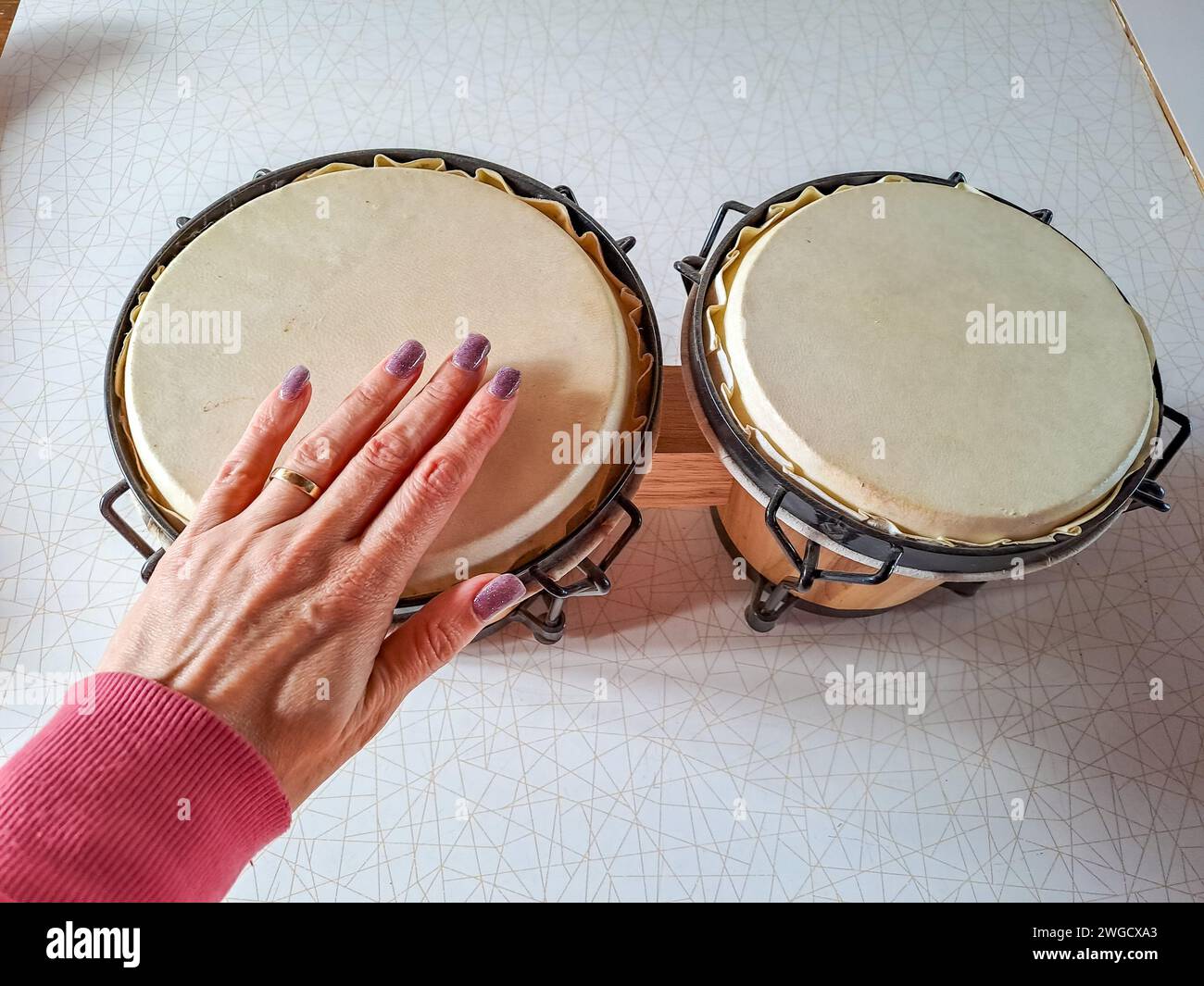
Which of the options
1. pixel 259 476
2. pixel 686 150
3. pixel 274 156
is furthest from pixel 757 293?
pixel 274 156

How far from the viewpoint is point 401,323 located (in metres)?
0.88

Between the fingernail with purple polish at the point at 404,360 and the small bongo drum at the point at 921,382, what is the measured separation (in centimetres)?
33

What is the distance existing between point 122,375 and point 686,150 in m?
1.18

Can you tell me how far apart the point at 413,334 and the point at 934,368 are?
0.56 m

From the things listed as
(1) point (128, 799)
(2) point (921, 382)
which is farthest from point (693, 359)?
(1) point (128, 799)

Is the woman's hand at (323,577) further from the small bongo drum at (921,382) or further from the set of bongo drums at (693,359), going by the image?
the small bongo drum at (921,382)

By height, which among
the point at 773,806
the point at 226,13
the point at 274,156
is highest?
the point at 226,13

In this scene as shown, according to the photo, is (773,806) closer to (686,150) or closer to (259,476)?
(259,476)

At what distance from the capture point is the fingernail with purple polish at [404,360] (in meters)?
0.77

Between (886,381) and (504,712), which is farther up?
(886,381)

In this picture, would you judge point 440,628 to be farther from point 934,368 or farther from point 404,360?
→ point 934,368

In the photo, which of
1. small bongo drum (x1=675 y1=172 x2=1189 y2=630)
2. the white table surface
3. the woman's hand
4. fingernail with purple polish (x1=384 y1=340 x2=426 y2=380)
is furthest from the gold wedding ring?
the white table surface

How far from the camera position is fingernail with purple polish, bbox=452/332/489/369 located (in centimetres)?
78

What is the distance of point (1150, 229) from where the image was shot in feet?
5.29
